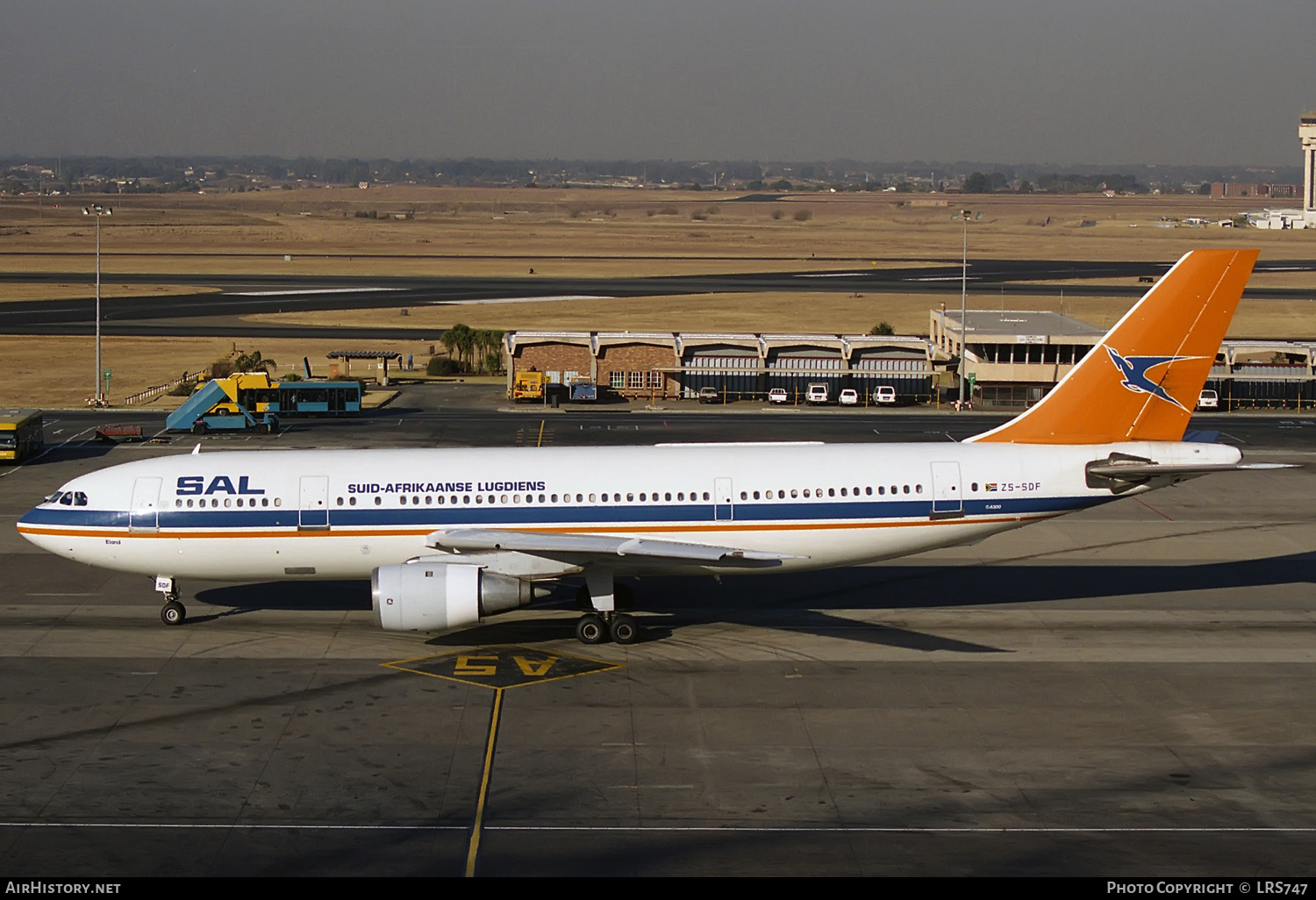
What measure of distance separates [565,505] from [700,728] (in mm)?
8607

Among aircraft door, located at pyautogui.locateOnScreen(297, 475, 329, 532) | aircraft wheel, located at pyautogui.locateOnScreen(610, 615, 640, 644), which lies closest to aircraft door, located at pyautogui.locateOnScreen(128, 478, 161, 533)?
aircraft door, located at pyautogui.locateOnScreen(297, 475, 329, 532)

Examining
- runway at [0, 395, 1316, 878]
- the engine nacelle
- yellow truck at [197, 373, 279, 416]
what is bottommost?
runway at [0, 395, 1316, 878]

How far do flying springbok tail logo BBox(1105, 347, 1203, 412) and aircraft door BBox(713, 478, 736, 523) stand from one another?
11.2m

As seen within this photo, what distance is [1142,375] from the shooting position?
3525 centimetres

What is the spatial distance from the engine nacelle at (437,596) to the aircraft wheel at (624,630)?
10.0ft

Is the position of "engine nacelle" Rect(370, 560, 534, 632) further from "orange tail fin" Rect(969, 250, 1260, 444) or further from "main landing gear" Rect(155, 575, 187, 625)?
"orange tail fin" Rect(969, 250, 1260, 444)

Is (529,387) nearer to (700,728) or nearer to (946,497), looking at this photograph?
(946,497)

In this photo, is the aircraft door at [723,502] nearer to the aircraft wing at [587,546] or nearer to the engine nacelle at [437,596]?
the aircraft wing at [587,546]

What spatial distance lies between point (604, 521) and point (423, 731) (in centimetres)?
867

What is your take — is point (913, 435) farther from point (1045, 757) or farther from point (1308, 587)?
point (1045, 757)

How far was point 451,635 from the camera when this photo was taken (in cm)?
3456

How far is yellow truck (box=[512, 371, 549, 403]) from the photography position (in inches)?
3236

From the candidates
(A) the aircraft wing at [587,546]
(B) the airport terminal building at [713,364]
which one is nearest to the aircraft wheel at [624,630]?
(A) the aircraft wing at [587,546]
